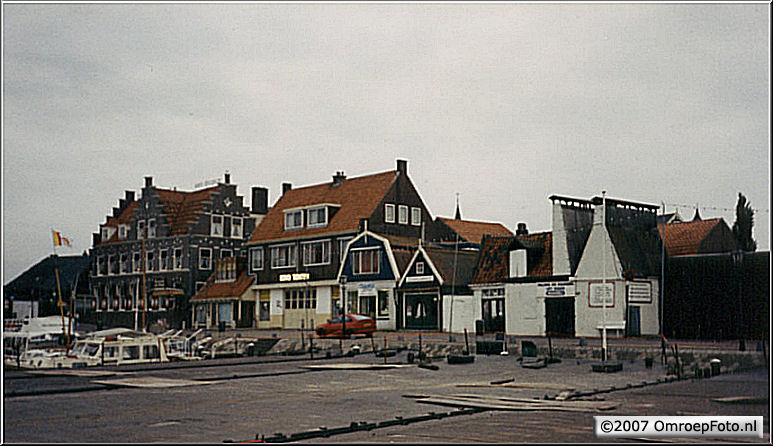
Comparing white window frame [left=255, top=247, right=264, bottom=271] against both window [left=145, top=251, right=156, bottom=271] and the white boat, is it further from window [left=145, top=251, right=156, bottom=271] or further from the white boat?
the white boat

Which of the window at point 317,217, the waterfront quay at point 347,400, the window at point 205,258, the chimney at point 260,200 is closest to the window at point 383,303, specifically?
the window at point 317,217

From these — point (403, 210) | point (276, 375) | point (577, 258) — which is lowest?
point (276, 375)

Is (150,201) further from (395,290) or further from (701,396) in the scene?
(701,396)

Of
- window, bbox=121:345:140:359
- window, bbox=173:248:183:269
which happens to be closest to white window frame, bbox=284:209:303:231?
window, bbox=173:248:183:269

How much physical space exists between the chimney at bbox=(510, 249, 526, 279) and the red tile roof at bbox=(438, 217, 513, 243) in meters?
16.5

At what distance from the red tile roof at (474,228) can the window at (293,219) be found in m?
9.62

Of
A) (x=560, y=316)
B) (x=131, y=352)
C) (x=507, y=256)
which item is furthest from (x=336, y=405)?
(x=507, y=256)

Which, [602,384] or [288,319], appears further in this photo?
[288,319]

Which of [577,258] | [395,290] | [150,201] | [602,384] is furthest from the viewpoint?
[150,201]

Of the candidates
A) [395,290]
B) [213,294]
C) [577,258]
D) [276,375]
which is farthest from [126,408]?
[213,294]

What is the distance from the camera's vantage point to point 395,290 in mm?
49312

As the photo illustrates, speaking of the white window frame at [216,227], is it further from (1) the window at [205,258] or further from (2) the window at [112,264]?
(2) the window at [112,264]

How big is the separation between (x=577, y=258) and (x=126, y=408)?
25.4 meters

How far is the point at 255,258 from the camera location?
198 ft
